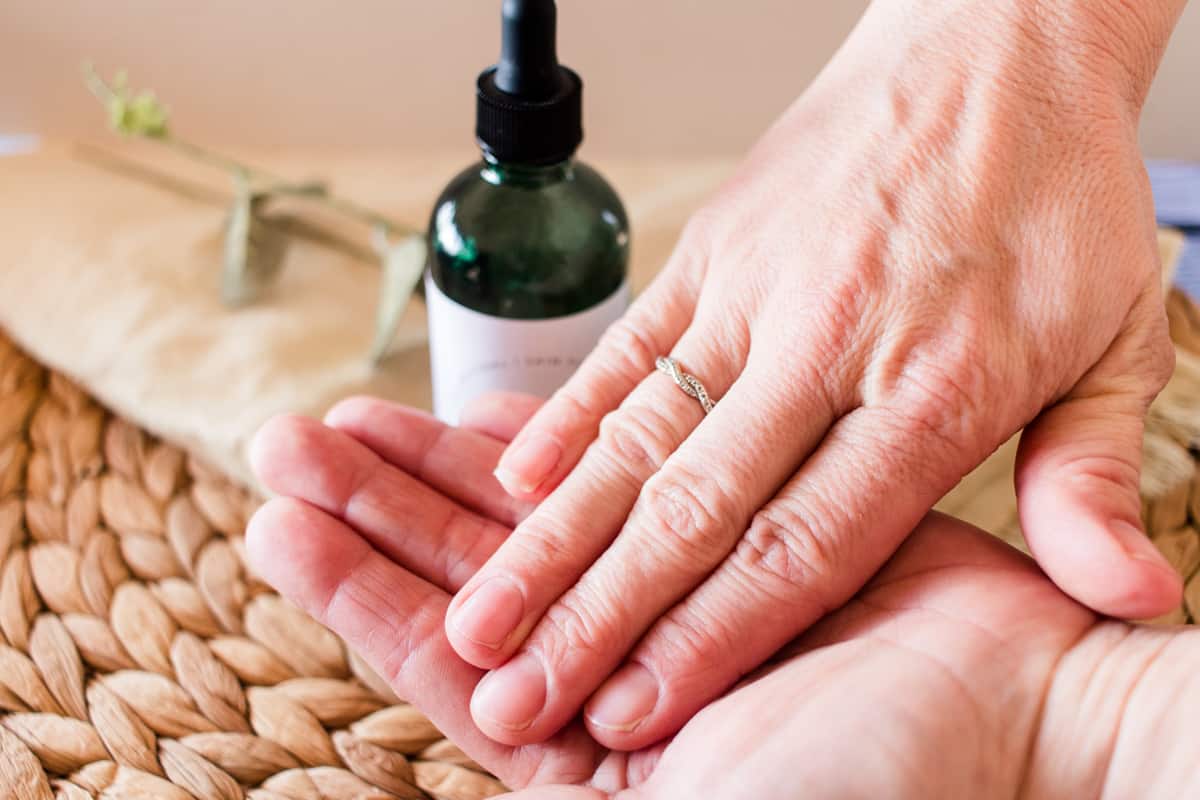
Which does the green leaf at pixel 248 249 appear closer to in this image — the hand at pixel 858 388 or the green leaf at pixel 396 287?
the green leaf at pixel 396 287

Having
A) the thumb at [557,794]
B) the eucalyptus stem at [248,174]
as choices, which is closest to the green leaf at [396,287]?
the eucalyptus stem at [248,174]

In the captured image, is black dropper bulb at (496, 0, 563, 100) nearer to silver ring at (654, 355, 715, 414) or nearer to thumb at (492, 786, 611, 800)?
silver ring at (654, 355, 715, 414)

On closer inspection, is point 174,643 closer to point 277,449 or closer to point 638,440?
point 277,449

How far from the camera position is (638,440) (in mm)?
662

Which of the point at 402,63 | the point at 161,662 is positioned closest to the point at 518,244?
the point at 161,662

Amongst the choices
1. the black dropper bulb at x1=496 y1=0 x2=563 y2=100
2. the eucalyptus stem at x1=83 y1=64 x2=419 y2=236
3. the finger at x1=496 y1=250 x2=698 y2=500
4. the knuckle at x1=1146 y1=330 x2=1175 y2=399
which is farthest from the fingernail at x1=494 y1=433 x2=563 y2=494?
the eucalyptus stem at x1=83 y1=64 x2=419 y2=236

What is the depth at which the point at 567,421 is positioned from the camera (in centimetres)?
70

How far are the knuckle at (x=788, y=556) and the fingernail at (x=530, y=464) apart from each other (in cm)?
13

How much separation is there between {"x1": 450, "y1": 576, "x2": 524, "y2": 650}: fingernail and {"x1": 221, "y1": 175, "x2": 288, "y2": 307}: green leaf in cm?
53

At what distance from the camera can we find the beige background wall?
49.1 inches

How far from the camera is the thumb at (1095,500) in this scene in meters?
0.54

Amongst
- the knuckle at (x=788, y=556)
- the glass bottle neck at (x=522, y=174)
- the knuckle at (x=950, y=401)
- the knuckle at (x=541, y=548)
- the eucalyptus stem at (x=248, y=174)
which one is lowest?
the eucalyptus stem at (x=248, y=174)

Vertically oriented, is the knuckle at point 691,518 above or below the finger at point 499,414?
above

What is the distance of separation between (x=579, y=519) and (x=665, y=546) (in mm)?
51
